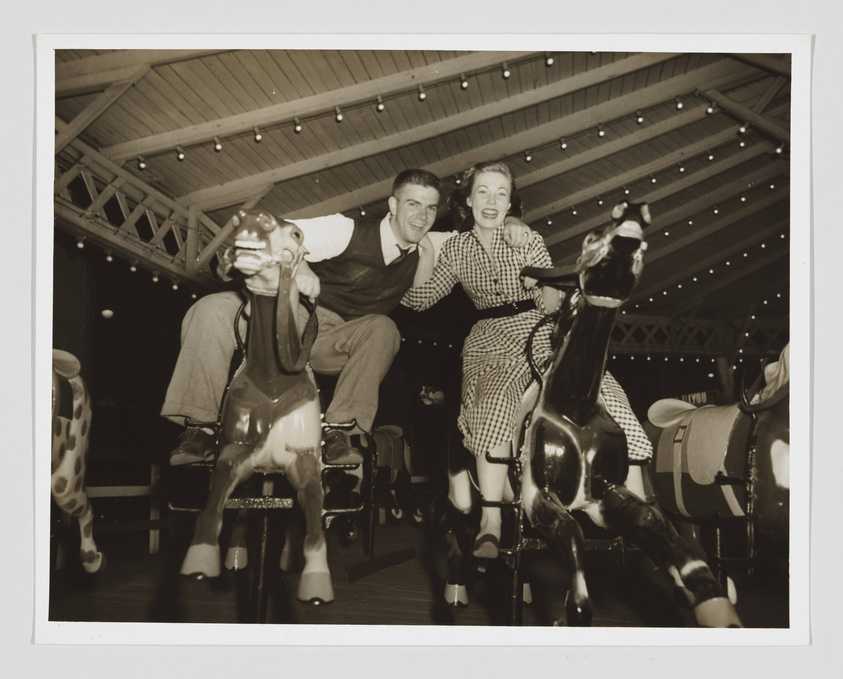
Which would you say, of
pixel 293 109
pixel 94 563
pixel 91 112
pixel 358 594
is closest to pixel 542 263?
pixel 293 109

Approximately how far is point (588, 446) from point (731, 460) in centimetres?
60

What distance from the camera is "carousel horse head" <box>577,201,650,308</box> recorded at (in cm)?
211

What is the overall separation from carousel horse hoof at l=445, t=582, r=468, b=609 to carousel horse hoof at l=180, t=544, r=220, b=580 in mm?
707

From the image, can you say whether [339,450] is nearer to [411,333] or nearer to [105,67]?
[411,333]

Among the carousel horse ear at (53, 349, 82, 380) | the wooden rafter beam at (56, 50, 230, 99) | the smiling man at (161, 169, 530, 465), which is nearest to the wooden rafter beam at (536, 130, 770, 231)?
the smiling man at (161, 169, 530, 465)

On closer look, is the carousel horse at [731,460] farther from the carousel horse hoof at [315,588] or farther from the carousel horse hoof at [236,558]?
the carousel horse hoof at [236,558]

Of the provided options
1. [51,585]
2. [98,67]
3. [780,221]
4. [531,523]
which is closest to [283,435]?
[531,523]

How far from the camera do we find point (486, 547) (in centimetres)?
224

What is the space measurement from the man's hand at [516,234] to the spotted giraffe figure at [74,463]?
1449 millimetres

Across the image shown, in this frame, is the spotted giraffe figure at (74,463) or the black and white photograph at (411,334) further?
the spotted giraffe figure at (74,463)

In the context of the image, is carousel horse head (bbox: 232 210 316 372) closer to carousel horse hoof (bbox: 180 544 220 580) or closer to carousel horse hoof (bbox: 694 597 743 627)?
carousel horse hoof (bbox: 180 544 220 580)

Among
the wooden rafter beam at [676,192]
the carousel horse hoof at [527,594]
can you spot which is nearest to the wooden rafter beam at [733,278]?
the wooden rafter beam at [676,192]

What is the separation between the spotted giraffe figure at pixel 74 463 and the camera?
2463 mm

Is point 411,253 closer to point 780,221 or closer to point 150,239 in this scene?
point 150,239
